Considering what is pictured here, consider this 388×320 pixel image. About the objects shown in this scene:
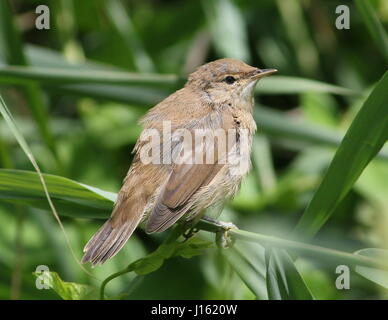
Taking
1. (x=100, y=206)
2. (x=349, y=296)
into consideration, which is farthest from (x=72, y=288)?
(x=349, y=296)

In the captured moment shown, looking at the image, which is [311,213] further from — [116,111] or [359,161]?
[116,111]

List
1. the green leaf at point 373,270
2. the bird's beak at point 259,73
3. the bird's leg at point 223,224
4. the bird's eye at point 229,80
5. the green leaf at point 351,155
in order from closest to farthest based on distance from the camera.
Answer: the green leaf at point 373,270 → the green leaf at point 351,155 → the bird's leg at point 223,224 → the bird's beak at point 259,73 → the bird's eye at point 229,80

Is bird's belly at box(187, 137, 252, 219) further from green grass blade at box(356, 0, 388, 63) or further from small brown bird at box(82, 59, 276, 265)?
green grass blade at box(356, 0, 388, 63)

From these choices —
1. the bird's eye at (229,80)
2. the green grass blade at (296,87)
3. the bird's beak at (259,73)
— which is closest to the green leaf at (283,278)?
the green grass blade at (296,87)

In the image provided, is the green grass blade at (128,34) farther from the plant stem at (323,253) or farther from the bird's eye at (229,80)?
the plant stem at (323,253)

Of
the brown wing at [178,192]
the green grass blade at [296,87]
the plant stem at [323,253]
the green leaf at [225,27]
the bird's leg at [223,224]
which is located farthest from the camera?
the green leaf at [225,27]

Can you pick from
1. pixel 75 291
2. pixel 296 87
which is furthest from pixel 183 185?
pixel 296 87

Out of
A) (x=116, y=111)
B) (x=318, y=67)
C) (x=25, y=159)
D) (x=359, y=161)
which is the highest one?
(x=318, y=67)
